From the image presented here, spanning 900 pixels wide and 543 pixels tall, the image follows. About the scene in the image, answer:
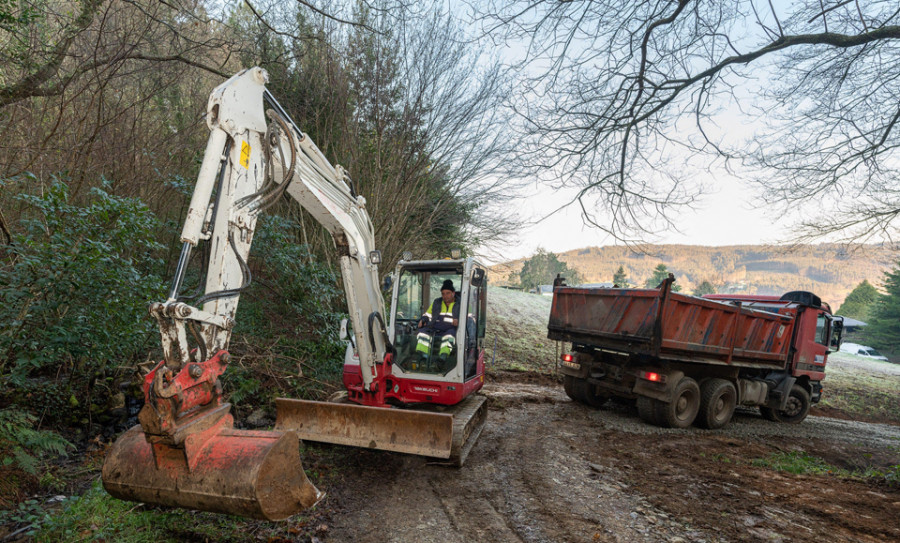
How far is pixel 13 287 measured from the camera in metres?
4.25

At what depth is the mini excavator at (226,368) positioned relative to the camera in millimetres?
2523

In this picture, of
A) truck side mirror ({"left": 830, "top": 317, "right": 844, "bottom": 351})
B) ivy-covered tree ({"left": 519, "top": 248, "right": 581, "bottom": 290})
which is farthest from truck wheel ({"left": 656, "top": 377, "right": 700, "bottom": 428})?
A: ivy-covered tree ({"left": 519, "top": 248, "right": 581, "bottom": 290})

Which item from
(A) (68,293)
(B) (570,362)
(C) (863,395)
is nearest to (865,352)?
(C) (863,395)

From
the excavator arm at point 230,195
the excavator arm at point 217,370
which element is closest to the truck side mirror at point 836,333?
the excavator arm at point 230,195

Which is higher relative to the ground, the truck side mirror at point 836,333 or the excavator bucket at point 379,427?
the truck side mirror at point 836,333

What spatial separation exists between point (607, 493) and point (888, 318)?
153 ft

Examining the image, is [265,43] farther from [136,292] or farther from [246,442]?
[246,442]

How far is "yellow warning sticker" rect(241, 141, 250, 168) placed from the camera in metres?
3.12

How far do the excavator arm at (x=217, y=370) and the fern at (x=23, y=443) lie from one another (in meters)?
1.82

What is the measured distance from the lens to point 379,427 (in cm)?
466

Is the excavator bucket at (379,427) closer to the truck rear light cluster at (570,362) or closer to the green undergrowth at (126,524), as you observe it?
the green undergrowth at (126,524)

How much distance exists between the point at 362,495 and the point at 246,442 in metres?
2.09

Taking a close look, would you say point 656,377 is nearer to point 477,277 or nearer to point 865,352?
point 477,277

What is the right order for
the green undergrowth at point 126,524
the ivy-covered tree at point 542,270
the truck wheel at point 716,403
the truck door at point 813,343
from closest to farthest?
the green undergrowth at point 126,524 → the truck wheel at point 716,403 → the truck door at point 813,343 → the ivy-covered tree at point 542,270
